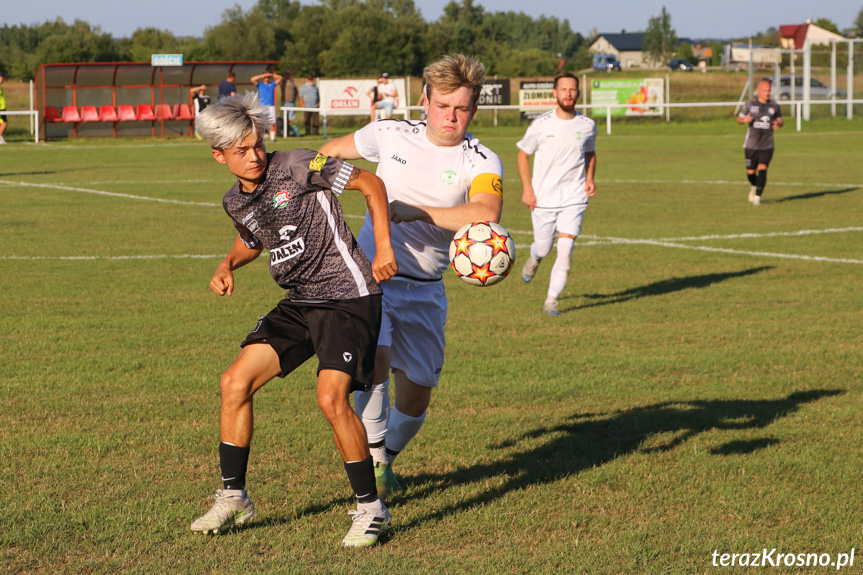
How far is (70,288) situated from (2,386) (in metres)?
3.96

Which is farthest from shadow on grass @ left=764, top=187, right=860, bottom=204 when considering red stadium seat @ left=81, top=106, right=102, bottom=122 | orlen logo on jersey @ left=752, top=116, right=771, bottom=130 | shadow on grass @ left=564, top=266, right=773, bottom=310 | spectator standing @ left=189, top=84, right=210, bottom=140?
red stadium seat @ left=81, top=106, right=102, bottom=122

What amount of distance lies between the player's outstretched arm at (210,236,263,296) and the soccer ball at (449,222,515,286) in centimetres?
93

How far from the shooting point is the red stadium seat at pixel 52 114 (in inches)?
1577

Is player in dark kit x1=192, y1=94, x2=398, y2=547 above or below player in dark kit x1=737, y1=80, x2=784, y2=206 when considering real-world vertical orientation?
below

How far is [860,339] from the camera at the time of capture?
29.1ft

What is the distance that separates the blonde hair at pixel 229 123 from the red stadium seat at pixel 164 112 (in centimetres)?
3915

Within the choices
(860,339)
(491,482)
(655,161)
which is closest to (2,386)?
(491,482)

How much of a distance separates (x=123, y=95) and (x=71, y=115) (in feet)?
8.82

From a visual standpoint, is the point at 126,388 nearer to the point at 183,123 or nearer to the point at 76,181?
the point at 76,181

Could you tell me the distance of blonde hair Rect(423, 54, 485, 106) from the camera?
4.70 metres

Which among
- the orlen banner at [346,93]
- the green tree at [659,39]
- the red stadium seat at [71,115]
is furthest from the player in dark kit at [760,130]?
the green tree at [659,39]

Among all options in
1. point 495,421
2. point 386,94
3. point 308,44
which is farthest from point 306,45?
point 495,421

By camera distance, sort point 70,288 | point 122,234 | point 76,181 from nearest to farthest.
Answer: point 70,288 < point 122,234 < point 76,181

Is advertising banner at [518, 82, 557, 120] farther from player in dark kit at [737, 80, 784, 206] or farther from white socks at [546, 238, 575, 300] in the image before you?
white socks at [546, 238, 575, 300]
